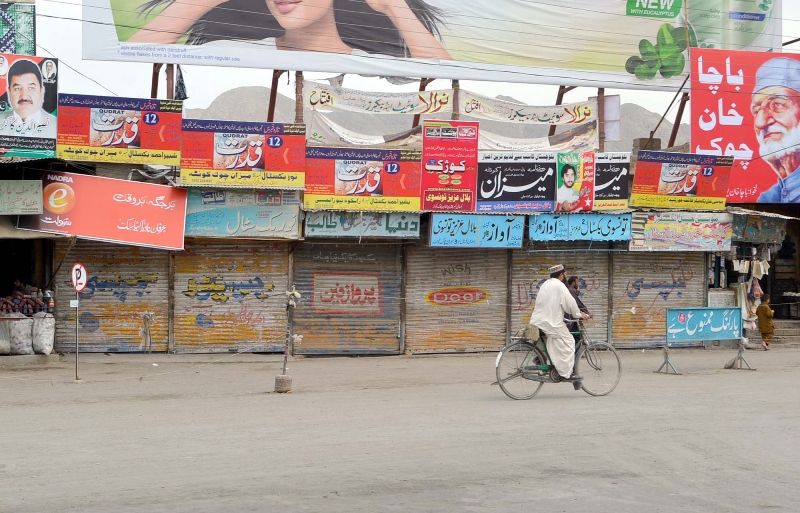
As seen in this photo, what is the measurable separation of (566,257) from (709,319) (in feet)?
15.2

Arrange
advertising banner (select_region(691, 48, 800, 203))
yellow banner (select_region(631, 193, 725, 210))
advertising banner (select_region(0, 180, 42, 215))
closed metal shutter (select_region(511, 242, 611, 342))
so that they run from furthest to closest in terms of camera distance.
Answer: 1. advertising banner (select_region(691, 48, 800, 203))
2. yellow banner (select_region(631, 193, 725, 210))
3. closed metal shutter (select_region(511, 242, 611, 342))
4. advertising banner (select_region(0, 180, 42, 215))

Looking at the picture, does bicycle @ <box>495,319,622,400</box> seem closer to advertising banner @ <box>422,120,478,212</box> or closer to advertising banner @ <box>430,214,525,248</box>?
advertising banner @ <box>430,214,525,248</box>

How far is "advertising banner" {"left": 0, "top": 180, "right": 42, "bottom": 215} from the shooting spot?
1612 cm

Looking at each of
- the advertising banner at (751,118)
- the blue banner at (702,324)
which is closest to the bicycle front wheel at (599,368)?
the blue banner at (702,324)

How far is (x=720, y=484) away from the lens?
7.27 m

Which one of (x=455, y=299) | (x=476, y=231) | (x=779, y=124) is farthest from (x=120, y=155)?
(x=779, y=124)

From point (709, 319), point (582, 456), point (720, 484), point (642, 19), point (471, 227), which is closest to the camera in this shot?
point (720, 484)

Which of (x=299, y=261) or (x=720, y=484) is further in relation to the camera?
(x=299, y=261)

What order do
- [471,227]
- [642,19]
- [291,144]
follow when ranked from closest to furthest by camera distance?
1. [291,144]
2. [471,227]
3. [642,19]

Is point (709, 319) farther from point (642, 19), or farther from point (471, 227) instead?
point (642, 19)

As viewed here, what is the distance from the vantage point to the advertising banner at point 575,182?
19.9m

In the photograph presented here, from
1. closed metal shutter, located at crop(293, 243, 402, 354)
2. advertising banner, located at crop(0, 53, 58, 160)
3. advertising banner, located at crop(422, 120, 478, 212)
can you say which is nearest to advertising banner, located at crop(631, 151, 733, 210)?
advertising banner, located at crop(422, 120, 478, 212)

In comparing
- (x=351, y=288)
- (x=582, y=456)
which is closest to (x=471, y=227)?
(x=351, y=288)

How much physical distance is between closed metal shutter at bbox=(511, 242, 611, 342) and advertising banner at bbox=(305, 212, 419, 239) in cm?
295
